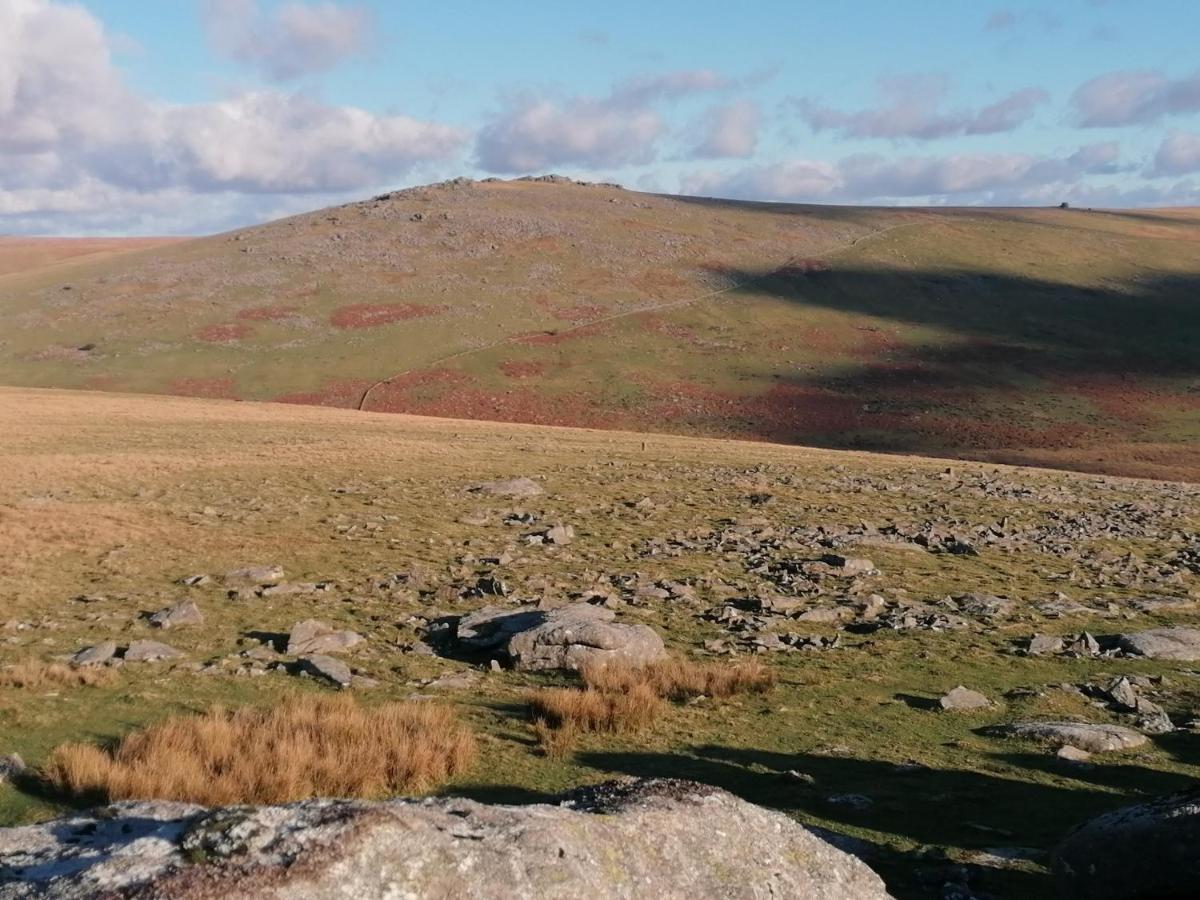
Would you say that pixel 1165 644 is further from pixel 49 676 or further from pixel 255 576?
pixel 49 676

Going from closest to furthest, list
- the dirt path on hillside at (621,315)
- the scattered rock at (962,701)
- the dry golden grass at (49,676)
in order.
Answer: the scattered rock at (962,701) → the dry golden grass at (49,676) → the dirt path on hillside at (621,315)

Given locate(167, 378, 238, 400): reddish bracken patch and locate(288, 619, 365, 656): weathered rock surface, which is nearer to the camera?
locate(288, 619, 365, 656): weathered rock surface

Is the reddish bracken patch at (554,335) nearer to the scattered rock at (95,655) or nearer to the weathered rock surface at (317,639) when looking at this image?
the weathered rock surface at (317,639)

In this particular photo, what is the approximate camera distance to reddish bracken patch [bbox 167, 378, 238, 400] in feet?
254

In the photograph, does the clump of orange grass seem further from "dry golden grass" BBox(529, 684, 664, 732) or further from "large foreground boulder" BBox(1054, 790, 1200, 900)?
"large foreground boulder" BBox(1054, 790, 1200, 900)

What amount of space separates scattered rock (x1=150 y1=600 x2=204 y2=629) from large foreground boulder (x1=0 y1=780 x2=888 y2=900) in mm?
11442

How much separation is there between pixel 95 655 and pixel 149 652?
728mm

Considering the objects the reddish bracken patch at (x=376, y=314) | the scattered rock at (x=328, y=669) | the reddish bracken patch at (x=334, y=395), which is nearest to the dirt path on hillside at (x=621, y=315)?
the reddish bracken patch at (x=334, y=395)

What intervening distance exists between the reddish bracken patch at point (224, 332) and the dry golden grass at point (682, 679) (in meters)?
80.5

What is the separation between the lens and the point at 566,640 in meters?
16.0

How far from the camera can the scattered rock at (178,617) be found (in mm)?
17688

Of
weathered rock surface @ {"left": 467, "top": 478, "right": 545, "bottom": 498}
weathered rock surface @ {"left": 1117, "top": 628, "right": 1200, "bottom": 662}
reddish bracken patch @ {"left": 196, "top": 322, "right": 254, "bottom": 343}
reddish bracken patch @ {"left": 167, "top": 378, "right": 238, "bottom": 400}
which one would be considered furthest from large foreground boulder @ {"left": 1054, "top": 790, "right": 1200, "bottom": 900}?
reddish bracken patch @ {"left": 196, "top": 322, "right": 254, "bottom": 343}

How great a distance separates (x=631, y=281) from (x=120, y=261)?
187 feet

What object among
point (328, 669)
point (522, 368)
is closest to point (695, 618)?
point (328, 669)
